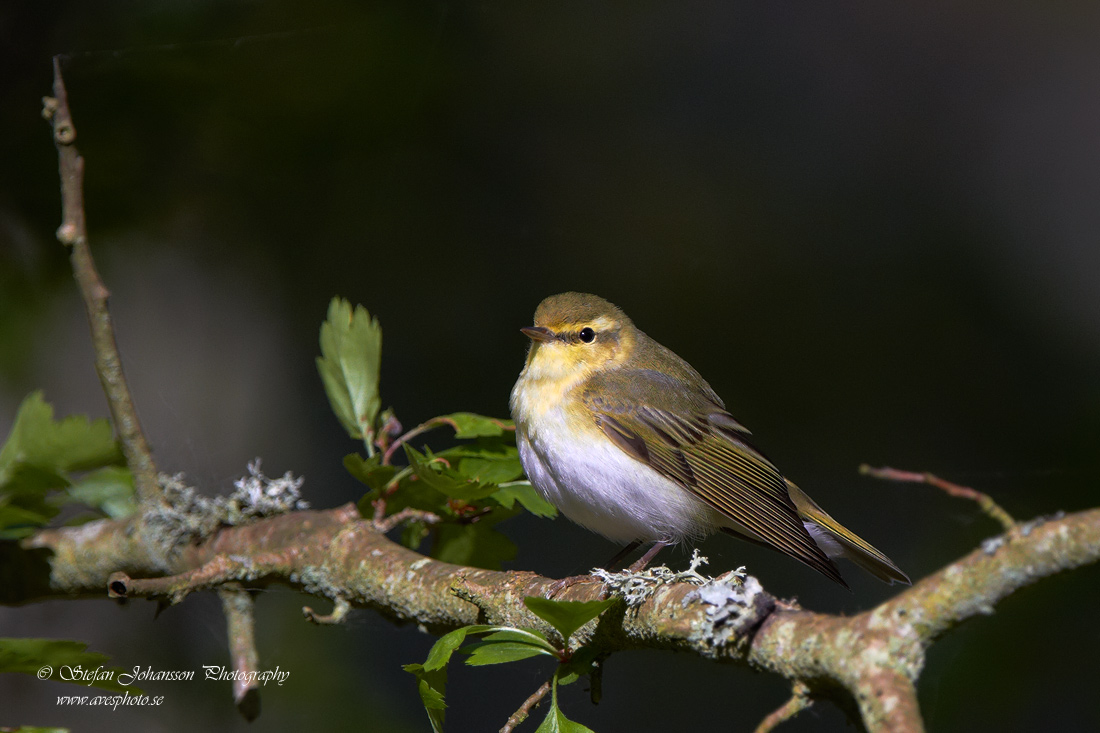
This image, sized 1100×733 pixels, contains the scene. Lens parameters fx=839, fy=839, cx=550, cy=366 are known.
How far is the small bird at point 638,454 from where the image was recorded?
5.44 ft

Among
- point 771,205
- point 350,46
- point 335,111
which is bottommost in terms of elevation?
point 771,205

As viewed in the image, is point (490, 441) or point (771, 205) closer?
point (490, 441)

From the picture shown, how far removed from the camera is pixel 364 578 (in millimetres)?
1489

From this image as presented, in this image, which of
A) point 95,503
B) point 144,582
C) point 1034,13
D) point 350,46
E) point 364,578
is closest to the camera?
point 144,582

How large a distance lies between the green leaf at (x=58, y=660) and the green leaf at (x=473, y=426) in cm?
66

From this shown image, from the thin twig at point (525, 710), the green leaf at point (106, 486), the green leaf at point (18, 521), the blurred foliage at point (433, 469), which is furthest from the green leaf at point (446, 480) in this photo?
the green leaf at point (106, 486)

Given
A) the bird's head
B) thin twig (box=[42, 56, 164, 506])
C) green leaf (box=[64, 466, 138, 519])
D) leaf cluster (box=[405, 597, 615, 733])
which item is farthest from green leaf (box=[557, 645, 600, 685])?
green leaf (box=[64, 466, 138, 519])

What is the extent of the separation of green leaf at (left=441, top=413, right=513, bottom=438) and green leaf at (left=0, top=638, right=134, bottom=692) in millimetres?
662

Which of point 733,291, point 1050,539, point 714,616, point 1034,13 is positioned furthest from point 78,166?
point 1034,13

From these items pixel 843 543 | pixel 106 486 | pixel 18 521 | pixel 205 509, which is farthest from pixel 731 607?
pixel 106 486

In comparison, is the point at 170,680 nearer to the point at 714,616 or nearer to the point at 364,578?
the point at 364,578

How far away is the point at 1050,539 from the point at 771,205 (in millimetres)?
2833

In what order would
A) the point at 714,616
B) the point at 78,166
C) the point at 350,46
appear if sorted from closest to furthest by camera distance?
the point at 714,616 < the point at 78,166 < the point at 350,46

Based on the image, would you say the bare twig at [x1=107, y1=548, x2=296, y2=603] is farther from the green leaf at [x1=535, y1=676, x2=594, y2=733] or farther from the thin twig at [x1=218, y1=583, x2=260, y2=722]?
the green leaf at [x1=535, y1=676, x2=594, y2=733]
